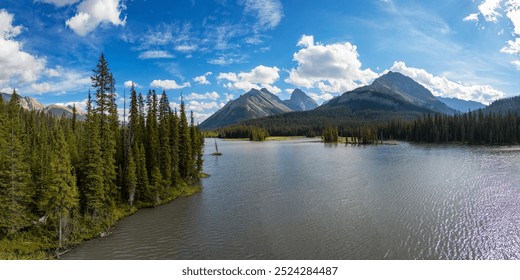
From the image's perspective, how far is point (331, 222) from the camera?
3228cm

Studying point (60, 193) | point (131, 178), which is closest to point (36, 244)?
point (60, 193)

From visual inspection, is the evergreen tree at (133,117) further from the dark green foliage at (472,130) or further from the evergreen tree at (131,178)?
the dark green foliage at (472,130)

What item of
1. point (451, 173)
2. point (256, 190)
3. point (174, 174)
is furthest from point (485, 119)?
point (174, 174)

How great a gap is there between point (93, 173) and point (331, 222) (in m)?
26.0

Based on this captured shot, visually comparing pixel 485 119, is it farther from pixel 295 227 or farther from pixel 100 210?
pixel 100 210

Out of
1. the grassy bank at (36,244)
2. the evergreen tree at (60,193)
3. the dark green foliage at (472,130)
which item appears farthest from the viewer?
the dark green foliage at (472,130)

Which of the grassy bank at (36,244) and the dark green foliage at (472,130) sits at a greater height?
the dark green foliage at (472,130)

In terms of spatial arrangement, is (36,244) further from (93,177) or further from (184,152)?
→ (184,152)

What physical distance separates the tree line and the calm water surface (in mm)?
2838

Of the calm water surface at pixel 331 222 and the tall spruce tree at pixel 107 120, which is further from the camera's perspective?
the tall spruce tree at pixel 107 120

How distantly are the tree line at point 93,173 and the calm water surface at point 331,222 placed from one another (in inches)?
112

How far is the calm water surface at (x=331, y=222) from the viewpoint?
2523cm

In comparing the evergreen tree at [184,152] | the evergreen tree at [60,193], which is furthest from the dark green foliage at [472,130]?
the evergreen tree at [60,193]

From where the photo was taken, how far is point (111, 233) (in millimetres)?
30281
